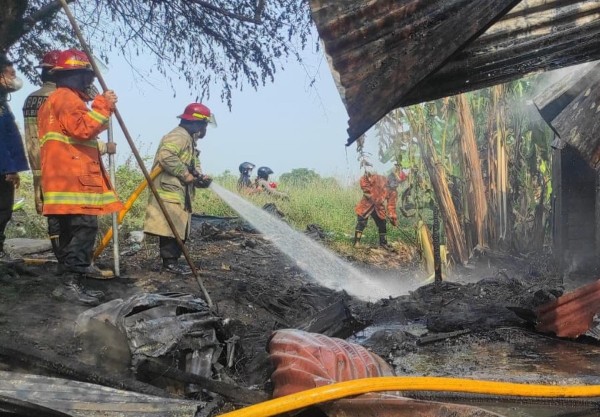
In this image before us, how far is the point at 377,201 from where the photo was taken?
12.9 metres

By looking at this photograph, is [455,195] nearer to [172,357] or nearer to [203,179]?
[203,179]

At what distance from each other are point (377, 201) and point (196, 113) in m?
7.04

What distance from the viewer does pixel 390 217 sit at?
42.8ft

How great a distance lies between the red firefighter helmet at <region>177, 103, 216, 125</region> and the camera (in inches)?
258

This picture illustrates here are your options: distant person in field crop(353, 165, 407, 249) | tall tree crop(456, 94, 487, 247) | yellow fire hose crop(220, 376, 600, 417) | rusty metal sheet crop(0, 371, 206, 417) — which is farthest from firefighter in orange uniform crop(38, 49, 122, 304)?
distant person in field crop(353, 165, 407, 249)

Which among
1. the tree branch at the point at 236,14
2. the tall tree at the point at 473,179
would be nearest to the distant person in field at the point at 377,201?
the tall tree at the point at 473,179

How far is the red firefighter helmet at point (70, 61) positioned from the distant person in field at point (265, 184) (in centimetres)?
1083

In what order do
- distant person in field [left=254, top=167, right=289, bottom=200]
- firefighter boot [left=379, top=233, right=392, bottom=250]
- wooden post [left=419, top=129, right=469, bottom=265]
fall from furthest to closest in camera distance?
distant person in field [left=254, top=167, right=289, bottom=200]
firefighter boot [left=379, top=233, right=392, bottom=250]
wooden post [left=419, top=129, right=469, bottom=265]

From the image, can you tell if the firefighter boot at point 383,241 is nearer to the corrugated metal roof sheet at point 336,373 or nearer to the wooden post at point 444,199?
the wooden post at point 444,199

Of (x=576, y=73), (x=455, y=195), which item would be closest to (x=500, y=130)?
(x=455, y=195)

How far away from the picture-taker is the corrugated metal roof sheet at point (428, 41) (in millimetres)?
2316

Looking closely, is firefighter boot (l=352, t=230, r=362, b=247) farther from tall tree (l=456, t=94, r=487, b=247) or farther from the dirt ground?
the dirt ground

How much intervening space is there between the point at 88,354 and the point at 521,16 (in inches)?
126

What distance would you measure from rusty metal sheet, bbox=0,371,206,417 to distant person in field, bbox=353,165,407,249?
1026 cm
